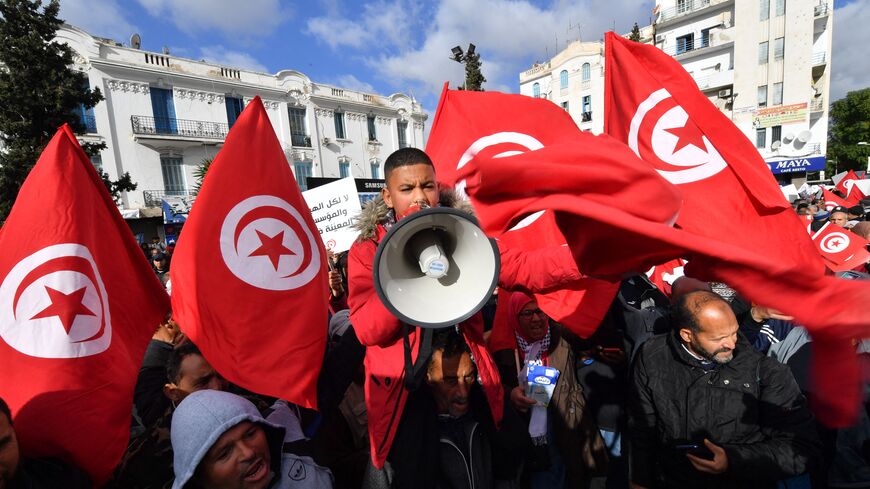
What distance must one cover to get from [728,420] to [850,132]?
172 feet

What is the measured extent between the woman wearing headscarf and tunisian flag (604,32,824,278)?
109 cm

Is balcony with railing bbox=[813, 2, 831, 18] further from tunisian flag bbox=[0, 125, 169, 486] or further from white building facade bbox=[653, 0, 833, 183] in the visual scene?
tunisian flag bbox=[0, 125, 169, 486]

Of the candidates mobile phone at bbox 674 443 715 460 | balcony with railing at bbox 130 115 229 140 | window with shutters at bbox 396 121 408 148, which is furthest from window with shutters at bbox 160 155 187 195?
mobile phone at bbox 674 443 715 460

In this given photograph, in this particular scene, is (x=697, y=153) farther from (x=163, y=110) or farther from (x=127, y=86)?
(x=163, y=110)

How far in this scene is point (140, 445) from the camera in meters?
2.17

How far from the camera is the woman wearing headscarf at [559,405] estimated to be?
9.11 ft

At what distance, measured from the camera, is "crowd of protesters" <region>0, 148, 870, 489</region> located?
1758mm

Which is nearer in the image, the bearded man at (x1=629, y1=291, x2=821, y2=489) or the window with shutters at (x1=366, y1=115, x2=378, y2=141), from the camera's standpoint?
the bearded man at (x1=629, y1=291, x2=821, y2=489)

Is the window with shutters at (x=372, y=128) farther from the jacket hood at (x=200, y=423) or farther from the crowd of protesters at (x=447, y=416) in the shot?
the jacket hood at (x=200, y=423)

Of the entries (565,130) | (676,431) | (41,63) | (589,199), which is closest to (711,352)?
(676,431)

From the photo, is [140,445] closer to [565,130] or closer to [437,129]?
[437,129]

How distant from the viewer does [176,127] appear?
2045cm

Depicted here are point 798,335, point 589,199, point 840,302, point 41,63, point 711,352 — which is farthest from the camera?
point 41,63

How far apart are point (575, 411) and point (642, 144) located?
1.72m
